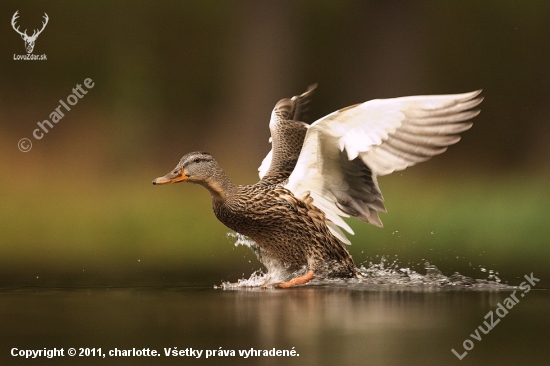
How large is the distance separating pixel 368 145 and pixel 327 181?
483 millimetres

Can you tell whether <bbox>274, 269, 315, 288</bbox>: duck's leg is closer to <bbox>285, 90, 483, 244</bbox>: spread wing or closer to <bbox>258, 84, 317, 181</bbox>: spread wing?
<bbox>285, 90, 483, 244</bbox>: spread wing

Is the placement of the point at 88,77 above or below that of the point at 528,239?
above

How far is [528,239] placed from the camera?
9750mm

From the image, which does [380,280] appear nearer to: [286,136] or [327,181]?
[327,181]

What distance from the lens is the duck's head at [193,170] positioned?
6168 mm

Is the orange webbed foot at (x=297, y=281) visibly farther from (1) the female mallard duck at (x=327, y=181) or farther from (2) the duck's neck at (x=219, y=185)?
(2) the duck's neck at (x=219, y=185)

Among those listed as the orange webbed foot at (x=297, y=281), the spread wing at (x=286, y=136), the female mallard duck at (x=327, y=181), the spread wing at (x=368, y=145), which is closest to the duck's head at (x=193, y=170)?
the female mallard duck at (x=327, y=181)

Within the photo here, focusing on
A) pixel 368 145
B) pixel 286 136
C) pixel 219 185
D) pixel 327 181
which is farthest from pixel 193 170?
pixel 286 136

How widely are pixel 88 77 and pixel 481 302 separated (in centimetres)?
1006

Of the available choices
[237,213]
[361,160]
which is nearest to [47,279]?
[237,213]

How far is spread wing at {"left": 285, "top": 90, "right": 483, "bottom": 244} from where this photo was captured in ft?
18.9

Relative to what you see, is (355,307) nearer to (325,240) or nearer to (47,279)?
(325,240)

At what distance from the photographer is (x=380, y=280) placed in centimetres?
646

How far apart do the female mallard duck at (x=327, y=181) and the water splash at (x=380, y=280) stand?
0.08 feet
